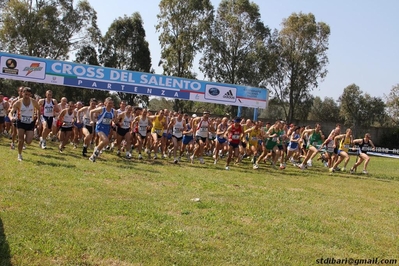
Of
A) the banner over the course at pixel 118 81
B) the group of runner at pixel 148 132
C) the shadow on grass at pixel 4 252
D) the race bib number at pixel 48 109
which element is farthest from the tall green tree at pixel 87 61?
the shadow on grass at pixel 4 252

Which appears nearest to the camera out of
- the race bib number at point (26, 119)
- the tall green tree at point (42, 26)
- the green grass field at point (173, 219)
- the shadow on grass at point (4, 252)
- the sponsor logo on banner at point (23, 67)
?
the shadow on grass at point (4, 252)

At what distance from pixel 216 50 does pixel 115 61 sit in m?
12.6

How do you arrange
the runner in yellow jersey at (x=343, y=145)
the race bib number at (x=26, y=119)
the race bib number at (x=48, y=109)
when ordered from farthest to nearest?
the runner in yellow jersey at (x=343, y=145) → the race bib number at (x=48, y=109) → the race bib number at (x=26, y=119)

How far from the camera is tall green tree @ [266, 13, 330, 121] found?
46188 millimetres

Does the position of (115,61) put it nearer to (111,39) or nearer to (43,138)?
(111,39)

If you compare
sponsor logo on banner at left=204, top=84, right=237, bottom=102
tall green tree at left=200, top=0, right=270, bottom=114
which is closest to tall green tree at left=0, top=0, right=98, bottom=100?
tall green tree at left=200, top=0, right=270, bottom=114

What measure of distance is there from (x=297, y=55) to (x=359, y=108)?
17.0 metres

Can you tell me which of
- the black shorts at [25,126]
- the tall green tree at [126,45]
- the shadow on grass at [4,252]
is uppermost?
the tall green tree at [126,45]

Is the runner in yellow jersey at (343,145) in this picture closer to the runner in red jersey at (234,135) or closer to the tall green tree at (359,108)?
the runner in red jersey at (234,135)

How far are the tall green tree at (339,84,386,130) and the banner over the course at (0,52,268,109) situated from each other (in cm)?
3721

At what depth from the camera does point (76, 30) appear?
43906 millimetres

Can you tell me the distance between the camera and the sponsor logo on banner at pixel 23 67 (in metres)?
20.9

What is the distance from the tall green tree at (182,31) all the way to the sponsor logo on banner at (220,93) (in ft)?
66.1

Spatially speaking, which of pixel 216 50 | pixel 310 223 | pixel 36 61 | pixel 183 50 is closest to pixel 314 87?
pixel 216 50
